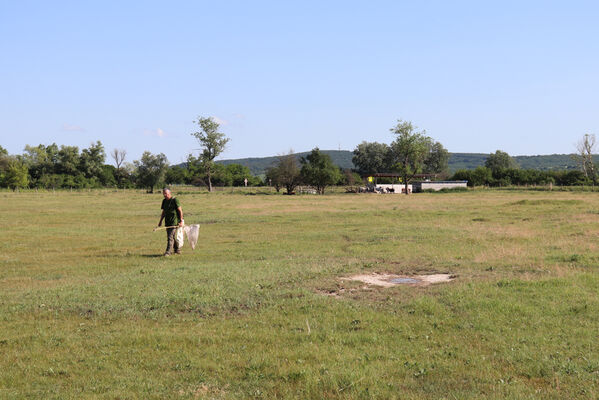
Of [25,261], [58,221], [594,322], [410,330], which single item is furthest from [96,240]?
[594,322]

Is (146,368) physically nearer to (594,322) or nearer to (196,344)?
(196,344)

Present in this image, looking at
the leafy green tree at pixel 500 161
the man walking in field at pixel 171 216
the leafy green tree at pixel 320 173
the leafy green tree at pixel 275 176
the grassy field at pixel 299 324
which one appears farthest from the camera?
the leafy green tree at pixel 500 161

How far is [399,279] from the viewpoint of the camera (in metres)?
15.8

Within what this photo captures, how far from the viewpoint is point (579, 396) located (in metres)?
7.24

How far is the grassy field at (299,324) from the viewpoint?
784cm

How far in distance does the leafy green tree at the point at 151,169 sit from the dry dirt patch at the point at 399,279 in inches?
4316

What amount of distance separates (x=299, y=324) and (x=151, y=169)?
115455mm

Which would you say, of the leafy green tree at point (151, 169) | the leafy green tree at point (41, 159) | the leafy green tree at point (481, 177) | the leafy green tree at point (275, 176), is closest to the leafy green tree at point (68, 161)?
the leafy green tree at point (41, 159)

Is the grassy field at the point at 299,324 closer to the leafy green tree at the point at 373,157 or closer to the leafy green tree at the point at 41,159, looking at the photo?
the leafy green tree at the point at 41,159

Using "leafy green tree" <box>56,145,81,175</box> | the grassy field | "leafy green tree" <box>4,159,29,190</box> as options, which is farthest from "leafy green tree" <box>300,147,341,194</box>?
the grassy field

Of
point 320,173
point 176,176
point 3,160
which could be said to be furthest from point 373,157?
point 3,160

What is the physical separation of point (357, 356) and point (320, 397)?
5.27ft

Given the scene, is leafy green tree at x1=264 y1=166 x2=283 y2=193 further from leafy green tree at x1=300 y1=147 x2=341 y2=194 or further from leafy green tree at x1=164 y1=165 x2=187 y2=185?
leafy green tree at x1=164 y1=165 x2=187 y2=185

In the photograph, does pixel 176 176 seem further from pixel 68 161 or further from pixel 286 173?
pixel 286 173
